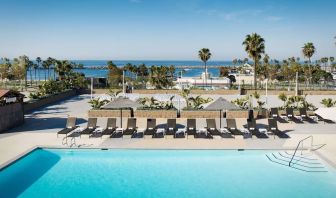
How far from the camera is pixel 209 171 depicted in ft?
40.9

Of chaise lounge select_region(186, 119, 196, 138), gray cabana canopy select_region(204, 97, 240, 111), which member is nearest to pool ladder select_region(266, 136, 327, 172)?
gray cabana canopy select_region(204, 97, 240, 111)

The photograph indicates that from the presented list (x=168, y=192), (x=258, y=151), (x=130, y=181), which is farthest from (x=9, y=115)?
(x=258, y=151)

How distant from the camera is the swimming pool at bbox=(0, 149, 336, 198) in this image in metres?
10.7

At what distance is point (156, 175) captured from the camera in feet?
39.7

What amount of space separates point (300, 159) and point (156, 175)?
5716 millimetres

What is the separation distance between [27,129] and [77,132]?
3.63m

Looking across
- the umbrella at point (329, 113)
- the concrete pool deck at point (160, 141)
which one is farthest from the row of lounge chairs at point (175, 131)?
the umbrella at point (329, 113)

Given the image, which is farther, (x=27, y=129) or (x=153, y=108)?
(x=153, y=108)

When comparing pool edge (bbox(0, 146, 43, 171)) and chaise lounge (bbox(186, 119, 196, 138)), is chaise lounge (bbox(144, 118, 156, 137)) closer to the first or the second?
chaise lounge (bbox(186, 119, 196, 138))

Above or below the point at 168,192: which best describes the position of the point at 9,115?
above

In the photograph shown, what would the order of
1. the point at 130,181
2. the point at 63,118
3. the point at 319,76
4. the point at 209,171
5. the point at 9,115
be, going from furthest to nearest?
the point at 319,76, the point at 63,118, the point at 9,115, the point at 209,171, the point at 130,181

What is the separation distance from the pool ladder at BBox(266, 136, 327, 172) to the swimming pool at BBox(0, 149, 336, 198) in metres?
0.30

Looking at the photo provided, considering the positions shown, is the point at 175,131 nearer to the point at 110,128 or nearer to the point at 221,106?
the point at 221,106

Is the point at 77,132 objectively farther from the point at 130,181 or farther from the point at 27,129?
the point at 130,181
